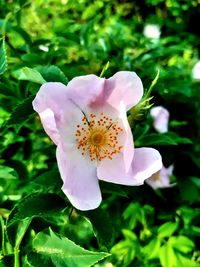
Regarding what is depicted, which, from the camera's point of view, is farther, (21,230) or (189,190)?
(189,190)

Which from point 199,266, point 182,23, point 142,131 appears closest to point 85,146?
point 142,131

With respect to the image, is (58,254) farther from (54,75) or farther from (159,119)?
(159,119)

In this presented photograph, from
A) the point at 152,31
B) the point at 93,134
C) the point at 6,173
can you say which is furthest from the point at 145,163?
the point at 152,31

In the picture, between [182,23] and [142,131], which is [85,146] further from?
[182,23]

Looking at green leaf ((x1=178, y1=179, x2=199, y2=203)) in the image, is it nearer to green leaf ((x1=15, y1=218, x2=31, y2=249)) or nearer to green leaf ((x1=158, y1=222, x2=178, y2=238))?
green leaf ((x1=158, y1=222, x2=178, y2=238))

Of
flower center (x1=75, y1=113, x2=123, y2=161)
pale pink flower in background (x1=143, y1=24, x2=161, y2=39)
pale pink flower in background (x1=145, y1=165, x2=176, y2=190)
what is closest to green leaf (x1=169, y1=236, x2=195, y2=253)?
pale pink flower in background (x1=145, y1=165, x2=176, y2=190)

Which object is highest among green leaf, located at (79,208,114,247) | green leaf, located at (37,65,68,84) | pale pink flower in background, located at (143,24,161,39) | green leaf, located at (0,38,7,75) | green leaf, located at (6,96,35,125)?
green leaf, located at (0,38,7,75)
